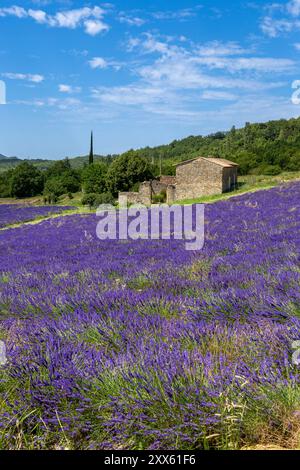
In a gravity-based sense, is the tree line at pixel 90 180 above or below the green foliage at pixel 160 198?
above

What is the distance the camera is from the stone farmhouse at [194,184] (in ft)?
142

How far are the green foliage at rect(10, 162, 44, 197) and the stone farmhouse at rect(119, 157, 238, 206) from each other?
46307 millimetres

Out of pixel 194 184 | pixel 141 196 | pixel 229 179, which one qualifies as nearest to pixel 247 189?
pixel 229 179

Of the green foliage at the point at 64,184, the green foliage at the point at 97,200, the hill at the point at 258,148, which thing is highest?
the hill at the point at 258,148

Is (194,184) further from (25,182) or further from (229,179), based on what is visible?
(25,182)

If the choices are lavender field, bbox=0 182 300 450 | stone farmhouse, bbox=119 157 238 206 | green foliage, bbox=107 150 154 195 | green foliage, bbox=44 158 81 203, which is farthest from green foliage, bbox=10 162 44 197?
lavender field, bbox=0 182 300 450

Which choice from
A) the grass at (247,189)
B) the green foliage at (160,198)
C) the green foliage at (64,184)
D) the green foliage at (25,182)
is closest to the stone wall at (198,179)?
the green foliage at (160,198)

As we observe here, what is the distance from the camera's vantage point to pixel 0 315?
4199mm

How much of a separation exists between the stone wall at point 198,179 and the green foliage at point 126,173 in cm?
1037

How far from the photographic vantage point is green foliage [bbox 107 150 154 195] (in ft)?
179

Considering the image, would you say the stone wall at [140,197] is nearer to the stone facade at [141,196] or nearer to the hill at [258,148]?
the stone facade at [141,196]

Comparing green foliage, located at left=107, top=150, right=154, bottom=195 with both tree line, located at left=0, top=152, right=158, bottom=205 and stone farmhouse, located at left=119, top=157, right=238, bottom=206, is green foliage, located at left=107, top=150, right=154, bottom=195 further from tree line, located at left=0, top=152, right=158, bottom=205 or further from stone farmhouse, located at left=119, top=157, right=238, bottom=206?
stone farmhouse, located at left=119, top=157, right=238, bottom=206

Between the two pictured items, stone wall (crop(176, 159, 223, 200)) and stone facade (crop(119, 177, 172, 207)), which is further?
stone facade (crop(119, 177, 172, 207))

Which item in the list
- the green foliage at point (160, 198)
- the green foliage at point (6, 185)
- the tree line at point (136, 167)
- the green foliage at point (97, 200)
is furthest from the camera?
the green foliage at point (6, 185)
